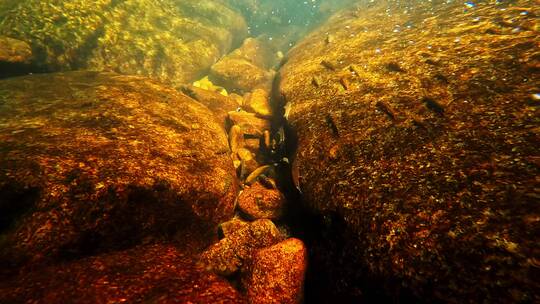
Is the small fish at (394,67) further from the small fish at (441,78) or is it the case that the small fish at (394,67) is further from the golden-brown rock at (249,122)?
the golden-brown rock at (249,122)

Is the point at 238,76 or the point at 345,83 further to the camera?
the point at 238,76

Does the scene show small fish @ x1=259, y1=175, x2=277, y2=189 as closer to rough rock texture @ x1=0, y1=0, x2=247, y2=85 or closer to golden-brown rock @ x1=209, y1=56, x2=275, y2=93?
golden-brown rock @ x1=209, y1=56, x2=275, y2=93

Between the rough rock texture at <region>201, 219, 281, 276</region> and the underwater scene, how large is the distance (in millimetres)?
31

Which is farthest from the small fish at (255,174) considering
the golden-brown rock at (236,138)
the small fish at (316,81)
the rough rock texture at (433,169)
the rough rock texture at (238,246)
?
the small fish at (316,81)

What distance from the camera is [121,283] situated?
12.1 feet

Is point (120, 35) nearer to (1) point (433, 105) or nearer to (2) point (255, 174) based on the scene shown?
(2) point (255, 174)

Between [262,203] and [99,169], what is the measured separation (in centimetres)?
363

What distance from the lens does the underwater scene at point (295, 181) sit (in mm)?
3652

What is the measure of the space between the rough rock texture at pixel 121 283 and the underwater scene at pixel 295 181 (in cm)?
3

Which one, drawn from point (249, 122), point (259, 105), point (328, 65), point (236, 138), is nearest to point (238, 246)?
point (236, 138)

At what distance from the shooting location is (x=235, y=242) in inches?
220

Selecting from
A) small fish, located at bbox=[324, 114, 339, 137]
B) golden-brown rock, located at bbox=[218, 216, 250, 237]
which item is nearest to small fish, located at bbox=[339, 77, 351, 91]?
small fish, located at bbox=[324, 114, 339, 137]

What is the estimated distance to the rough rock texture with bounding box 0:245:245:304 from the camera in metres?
3.41

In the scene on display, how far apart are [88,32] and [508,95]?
48.5ft
